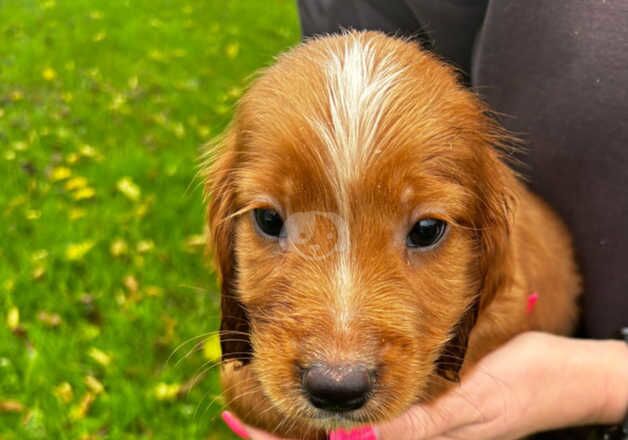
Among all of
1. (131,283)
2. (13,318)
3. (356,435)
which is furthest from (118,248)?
(356,435)

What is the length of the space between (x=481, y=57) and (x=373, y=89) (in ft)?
3.12

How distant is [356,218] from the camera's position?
1769 millimetres

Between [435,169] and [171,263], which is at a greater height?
[435,169]

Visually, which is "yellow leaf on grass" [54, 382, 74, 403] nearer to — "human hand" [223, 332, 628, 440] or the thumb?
"human hand" [223, 332, 628, 440]

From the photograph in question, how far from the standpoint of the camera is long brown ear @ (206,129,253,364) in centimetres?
208

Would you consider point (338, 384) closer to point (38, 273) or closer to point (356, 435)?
point (356, 435)

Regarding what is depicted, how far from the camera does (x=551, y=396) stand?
88.6 inches

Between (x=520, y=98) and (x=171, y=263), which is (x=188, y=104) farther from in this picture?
(x=520, y=98)

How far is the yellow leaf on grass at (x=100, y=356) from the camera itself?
359 cm

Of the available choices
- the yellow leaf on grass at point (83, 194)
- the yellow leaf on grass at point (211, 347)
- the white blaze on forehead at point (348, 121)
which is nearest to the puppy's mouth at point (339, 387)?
the white blaze on forehead at point (348, 121)

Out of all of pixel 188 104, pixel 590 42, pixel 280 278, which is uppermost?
pixel 590 42

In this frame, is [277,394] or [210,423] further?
[210,423]

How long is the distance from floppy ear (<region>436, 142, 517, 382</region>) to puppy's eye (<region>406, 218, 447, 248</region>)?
16 centimetres

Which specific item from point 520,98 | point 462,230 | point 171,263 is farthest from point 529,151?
point 171,263
